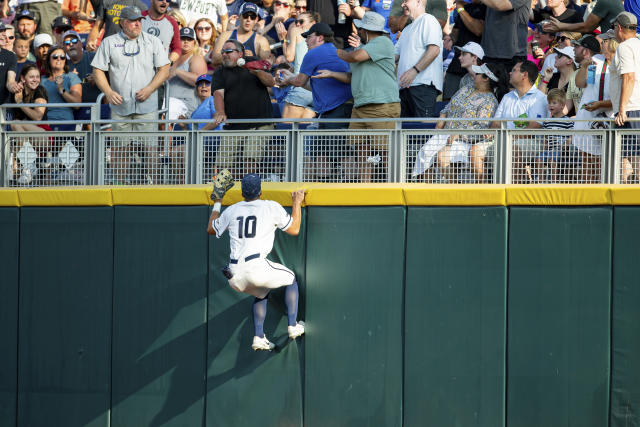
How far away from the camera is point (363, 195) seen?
10312mm

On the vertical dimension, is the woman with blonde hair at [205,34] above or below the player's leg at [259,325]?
above

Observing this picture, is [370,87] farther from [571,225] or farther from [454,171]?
[571,225]

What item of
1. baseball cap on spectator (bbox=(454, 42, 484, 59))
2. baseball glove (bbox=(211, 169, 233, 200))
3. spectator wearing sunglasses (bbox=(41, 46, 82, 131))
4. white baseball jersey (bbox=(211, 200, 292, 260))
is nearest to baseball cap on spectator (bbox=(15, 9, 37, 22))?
spectator wearing sunglasses (bbox=(41, 46, 82, 131))

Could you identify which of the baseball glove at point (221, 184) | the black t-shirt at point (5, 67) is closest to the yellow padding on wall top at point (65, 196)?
the baseball glove at point (221, 184)

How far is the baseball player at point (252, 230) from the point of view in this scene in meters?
9.75

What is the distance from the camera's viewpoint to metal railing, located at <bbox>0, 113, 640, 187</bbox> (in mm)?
10289

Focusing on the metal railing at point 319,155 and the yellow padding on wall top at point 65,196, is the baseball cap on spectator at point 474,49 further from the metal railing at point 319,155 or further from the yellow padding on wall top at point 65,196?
the yellow padding on wall top at point 65,196

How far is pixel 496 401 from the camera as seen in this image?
1009 cm

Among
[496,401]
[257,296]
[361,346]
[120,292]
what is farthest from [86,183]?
[496,401]

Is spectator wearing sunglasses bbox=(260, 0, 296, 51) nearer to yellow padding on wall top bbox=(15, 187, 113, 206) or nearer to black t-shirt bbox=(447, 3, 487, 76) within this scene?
black t-shirt bbox=(447, 3, 487, 76)

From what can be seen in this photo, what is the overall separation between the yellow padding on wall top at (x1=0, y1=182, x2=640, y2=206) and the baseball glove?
585 millimetres

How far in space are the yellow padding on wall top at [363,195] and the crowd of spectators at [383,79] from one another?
0.45 meters

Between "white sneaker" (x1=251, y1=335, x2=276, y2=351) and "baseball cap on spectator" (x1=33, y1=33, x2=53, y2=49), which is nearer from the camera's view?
"white sneaker" (x1=251, y1=335, x2=276, y2=351)

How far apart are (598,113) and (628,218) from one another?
1.28 meters
